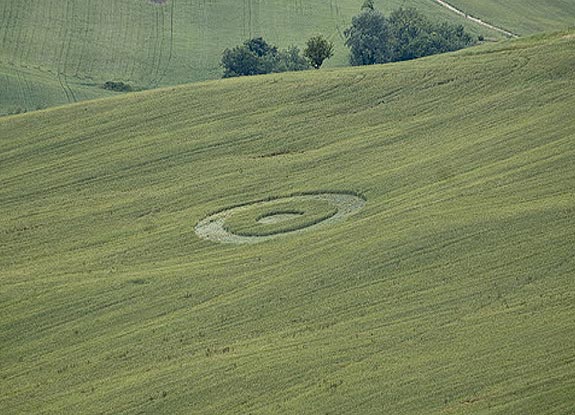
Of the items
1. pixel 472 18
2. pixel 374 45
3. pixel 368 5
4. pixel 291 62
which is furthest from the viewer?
pixel 472 18

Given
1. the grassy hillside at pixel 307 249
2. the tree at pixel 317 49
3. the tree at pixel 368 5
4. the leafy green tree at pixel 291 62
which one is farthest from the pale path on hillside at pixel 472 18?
the grassy hillside at pixel 307 249

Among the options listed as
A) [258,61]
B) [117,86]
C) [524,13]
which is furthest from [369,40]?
[524,13]

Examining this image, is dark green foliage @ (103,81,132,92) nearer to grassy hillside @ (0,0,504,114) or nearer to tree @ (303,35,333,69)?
grassy hillside @ (0,0,504,114)

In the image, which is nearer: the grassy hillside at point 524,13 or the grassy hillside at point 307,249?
the grassy hillside at point 307,249

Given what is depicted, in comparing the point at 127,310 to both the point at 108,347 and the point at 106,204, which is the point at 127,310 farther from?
the point at 106,204

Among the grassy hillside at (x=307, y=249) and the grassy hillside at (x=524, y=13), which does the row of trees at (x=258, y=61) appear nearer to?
the grassy hillside at (x=307, y=249)

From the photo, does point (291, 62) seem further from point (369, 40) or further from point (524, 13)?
point (524, 13)

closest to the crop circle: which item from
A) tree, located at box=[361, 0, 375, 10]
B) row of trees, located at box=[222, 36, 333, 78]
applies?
row of trees, located at box=[222, 36, 333, 78]
